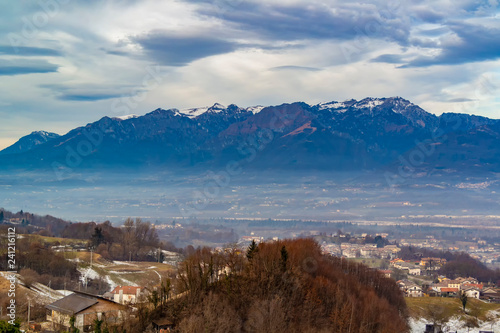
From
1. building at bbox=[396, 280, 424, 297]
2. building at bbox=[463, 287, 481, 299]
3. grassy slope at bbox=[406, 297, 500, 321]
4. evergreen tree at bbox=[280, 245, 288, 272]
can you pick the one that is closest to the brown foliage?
evergreen tree at bbox=[280, 245, 288, 272]

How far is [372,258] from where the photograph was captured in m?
172

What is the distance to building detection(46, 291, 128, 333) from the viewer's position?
171 feet

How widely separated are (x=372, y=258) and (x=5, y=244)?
97.8 meters

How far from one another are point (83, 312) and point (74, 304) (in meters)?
1.51

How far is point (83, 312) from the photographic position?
53.4 meters

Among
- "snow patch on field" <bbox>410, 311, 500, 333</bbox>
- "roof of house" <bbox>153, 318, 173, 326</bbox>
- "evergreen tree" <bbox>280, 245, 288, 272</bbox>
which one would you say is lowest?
"snow patch on field" <bbox>410, 311, 500, 333</bbox>

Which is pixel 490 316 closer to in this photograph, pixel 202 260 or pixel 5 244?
pixel 202 260

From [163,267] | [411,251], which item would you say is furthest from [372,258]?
[163,267]

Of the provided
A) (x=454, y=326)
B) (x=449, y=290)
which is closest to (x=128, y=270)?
(x=454, y=326)

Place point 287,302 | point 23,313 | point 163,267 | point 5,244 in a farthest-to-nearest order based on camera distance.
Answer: point 163,267, point 5,244, point 23,313, point 287,302

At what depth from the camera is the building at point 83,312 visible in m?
52.2

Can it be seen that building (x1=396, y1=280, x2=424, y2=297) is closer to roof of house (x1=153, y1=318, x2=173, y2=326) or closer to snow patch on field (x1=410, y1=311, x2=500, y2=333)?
snow patch on field (x1=410, y1=311, x2=500, y2=333)

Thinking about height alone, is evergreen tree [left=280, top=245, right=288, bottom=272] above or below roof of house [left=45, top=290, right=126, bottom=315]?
above

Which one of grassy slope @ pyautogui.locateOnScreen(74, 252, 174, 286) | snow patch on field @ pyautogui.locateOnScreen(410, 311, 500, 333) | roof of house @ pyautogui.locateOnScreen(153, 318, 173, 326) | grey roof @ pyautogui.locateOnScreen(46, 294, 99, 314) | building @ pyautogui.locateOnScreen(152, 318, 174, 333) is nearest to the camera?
building @ pyautogui.locateOnScreen(152, 318, 174, 333)
